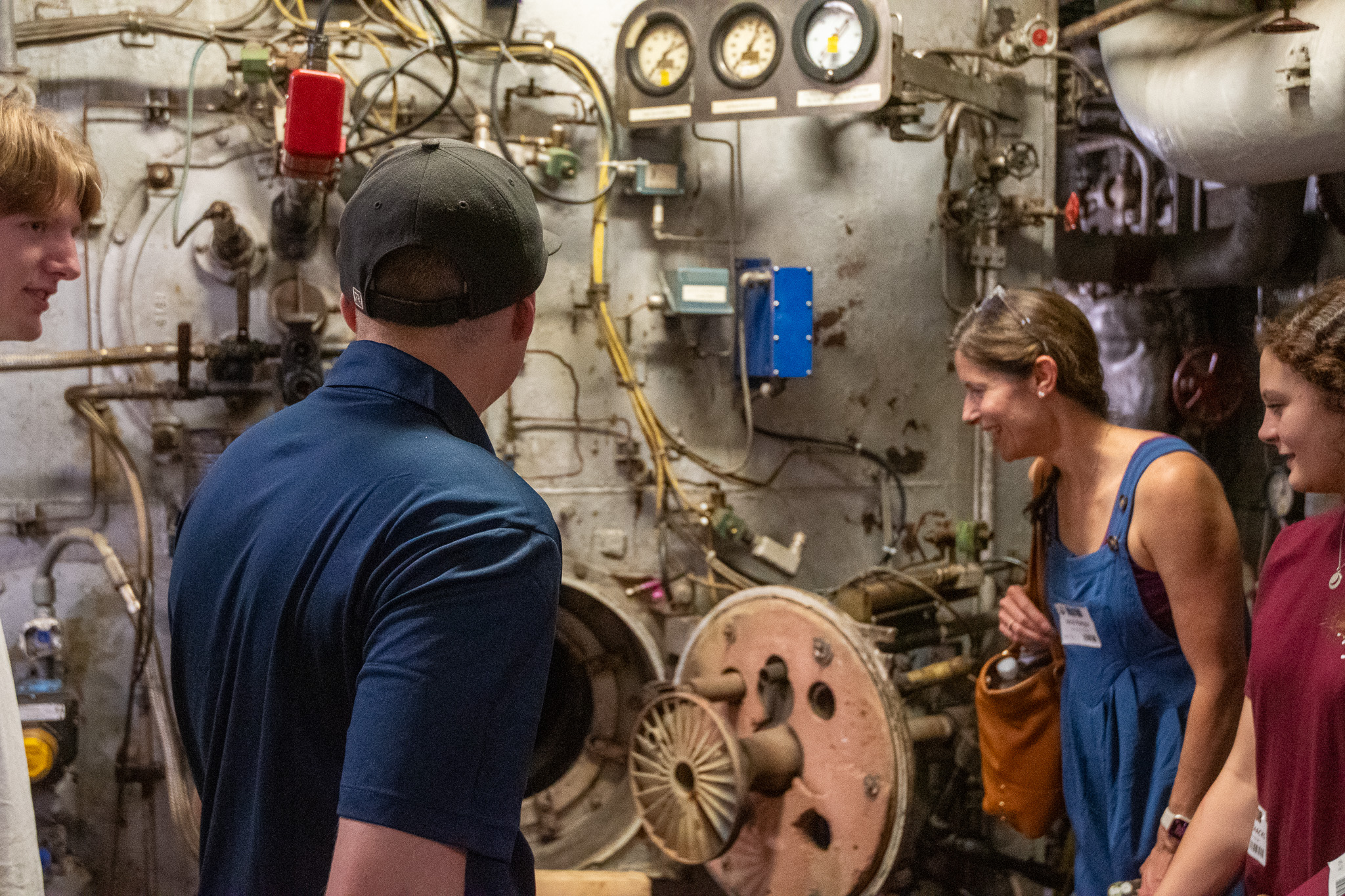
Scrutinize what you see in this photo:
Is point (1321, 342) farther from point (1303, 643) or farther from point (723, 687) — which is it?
point (723, 687)

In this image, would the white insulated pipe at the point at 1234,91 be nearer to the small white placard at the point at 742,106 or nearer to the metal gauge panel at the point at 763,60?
the metal gauge panel at the point at 763,60

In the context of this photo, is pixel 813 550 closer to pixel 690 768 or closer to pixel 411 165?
pixel 690 768

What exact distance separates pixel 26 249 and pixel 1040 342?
185cm

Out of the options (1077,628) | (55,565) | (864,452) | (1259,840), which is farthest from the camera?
(864,452)

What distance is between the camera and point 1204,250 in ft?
14.3

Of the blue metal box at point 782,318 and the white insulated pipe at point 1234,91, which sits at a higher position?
Result: the white insulated pipe at point 1234,91

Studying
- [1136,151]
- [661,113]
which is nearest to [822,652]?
[661,113]

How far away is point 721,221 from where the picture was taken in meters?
3.59

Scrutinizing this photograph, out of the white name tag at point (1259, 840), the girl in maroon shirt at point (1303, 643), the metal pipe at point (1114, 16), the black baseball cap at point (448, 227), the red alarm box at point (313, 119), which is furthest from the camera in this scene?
the metal pipe at point (1114, 16)

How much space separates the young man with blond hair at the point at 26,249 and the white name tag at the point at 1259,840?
66.3 inches

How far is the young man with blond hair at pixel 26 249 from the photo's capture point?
1.24 m

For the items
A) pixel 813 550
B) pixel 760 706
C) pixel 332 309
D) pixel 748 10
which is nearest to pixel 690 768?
pixel 760 706

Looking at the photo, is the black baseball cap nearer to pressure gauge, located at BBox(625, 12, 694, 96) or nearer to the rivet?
the rivet

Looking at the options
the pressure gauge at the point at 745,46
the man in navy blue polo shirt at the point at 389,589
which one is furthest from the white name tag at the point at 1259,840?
the pressure gauge at the point at 745,46
